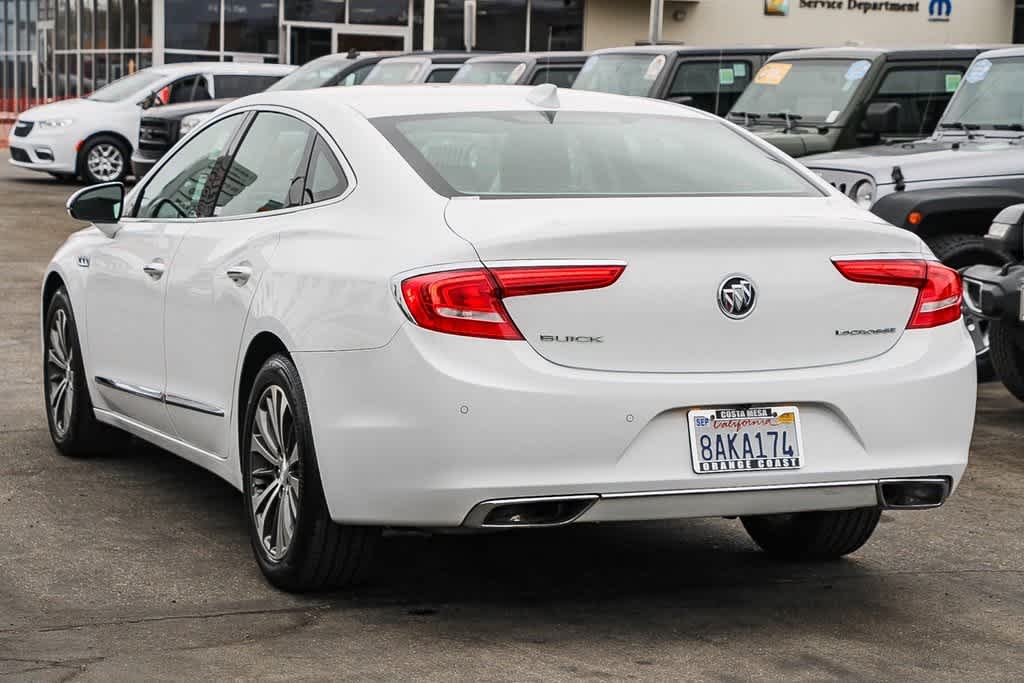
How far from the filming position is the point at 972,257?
10094 mm

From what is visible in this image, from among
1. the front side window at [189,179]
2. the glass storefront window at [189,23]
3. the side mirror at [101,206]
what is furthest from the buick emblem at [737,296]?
the glass storefront window at [189,23]

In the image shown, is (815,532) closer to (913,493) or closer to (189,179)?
(913,493)

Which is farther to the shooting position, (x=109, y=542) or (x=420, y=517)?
(x=109, y=542)

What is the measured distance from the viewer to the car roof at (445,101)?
5.83 m

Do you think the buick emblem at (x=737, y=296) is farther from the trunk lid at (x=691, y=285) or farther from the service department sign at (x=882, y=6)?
the service department sign at (x=882, y=6)

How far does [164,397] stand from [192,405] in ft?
0.98

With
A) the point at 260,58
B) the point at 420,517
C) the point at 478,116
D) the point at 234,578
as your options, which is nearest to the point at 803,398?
the point at 420,517

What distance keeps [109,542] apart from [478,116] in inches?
73.8

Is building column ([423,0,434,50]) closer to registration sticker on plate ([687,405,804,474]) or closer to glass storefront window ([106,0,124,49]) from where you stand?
glass storefront window ([106,0,124,49])

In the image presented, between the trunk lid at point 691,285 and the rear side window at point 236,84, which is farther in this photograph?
the rear side window at point 236,84

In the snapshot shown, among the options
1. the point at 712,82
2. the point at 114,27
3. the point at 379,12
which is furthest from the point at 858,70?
the point at 114,27

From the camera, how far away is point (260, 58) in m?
38.1

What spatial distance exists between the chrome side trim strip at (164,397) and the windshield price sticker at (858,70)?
7.94 m

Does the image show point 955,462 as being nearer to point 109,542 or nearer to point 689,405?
point 689,405
